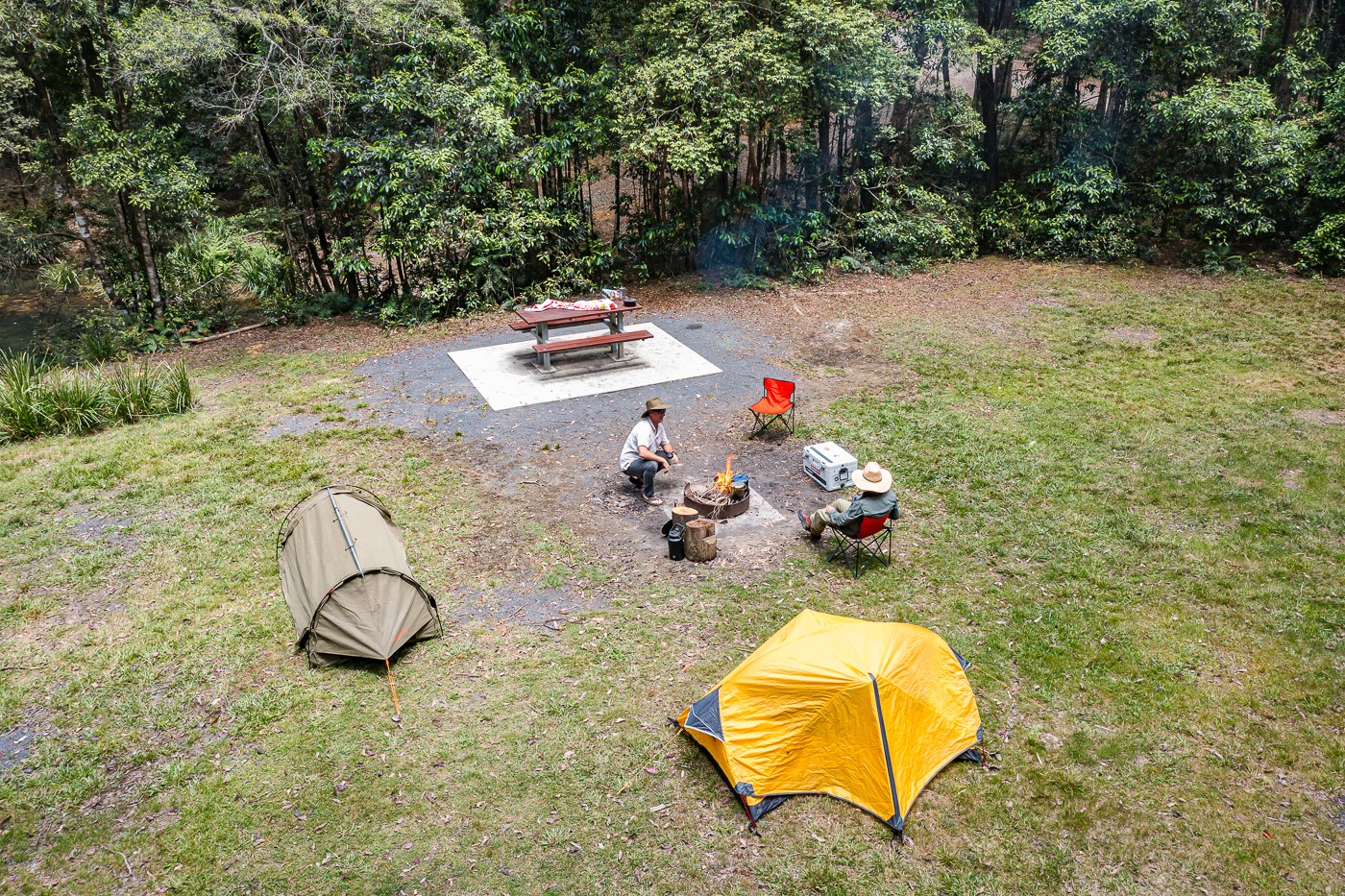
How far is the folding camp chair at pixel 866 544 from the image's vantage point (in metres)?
7.18

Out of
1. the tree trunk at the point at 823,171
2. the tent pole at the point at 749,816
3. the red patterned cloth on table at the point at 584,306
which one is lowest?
the tent pole at the point at 749,816

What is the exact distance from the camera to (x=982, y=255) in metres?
17.3

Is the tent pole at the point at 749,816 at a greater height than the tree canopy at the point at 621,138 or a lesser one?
lesser

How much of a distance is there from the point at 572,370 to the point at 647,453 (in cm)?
403

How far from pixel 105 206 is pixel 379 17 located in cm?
599

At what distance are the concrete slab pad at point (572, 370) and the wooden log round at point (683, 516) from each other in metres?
3.99

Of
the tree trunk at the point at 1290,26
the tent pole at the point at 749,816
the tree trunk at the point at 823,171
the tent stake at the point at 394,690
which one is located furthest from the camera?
the tree trunk at the point at 823,171

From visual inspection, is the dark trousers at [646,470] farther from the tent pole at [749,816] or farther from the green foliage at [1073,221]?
the green foliage at [1073,221]

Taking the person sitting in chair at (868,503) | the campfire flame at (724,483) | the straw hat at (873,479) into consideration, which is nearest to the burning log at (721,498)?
the campfire flame at (724,483)

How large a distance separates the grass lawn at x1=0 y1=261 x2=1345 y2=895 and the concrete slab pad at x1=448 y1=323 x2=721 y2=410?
5.70 ft

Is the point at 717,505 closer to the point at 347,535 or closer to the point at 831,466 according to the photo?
the point at 831,466

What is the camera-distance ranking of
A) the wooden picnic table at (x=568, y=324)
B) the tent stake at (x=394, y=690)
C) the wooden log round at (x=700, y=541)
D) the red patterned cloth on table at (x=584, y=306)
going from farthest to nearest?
the red patterned cloth on table at (x=584, y=306) < the wooden picnic table at (x=568, y=324) < the wooden log round at (x=700, y=541) < the tent stake at (x=394, y=690)

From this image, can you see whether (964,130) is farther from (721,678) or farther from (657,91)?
(721,678)

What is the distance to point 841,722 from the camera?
5117 mm
